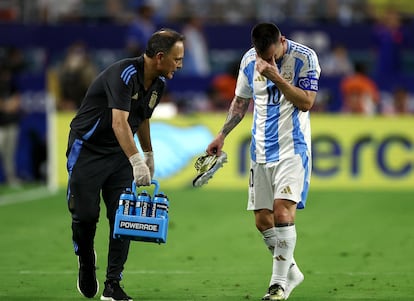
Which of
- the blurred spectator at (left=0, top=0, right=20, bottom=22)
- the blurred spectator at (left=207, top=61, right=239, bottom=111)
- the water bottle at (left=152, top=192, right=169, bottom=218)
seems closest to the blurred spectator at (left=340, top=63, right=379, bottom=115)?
the blurred spectator at (left=207, top=61, right=239, bottom=111)

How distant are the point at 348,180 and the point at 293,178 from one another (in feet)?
40.2

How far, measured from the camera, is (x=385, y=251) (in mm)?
12547

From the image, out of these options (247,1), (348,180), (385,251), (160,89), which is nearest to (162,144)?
(348,180)

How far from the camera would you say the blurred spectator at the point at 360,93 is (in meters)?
22.1

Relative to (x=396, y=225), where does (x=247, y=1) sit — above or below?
above

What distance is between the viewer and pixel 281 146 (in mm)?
9188

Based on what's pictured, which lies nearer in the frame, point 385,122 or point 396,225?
point 396,225

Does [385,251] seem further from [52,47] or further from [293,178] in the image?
[52,47]

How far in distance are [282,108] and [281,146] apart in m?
0.33

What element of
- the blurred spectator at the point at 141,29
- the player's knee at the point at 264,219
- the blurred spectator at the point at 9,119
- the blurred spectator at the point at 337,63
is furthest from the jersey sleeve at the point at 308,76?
the blurred spectator at the point at 337,63

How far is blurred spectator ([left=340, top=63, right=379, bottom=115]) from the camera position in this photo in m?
22.1

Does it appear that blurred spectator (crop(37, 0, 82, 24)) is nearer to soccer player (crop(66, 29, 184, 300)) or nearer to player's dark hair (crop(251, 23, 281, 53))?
soccer player (crop(66, 29, 184, 300))

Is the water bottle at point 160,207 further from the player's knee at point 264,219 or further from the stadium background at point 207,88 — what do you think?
the stadium background at point 207,88

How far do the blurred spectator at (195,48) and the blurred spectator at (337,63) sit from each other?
2.70 metres
